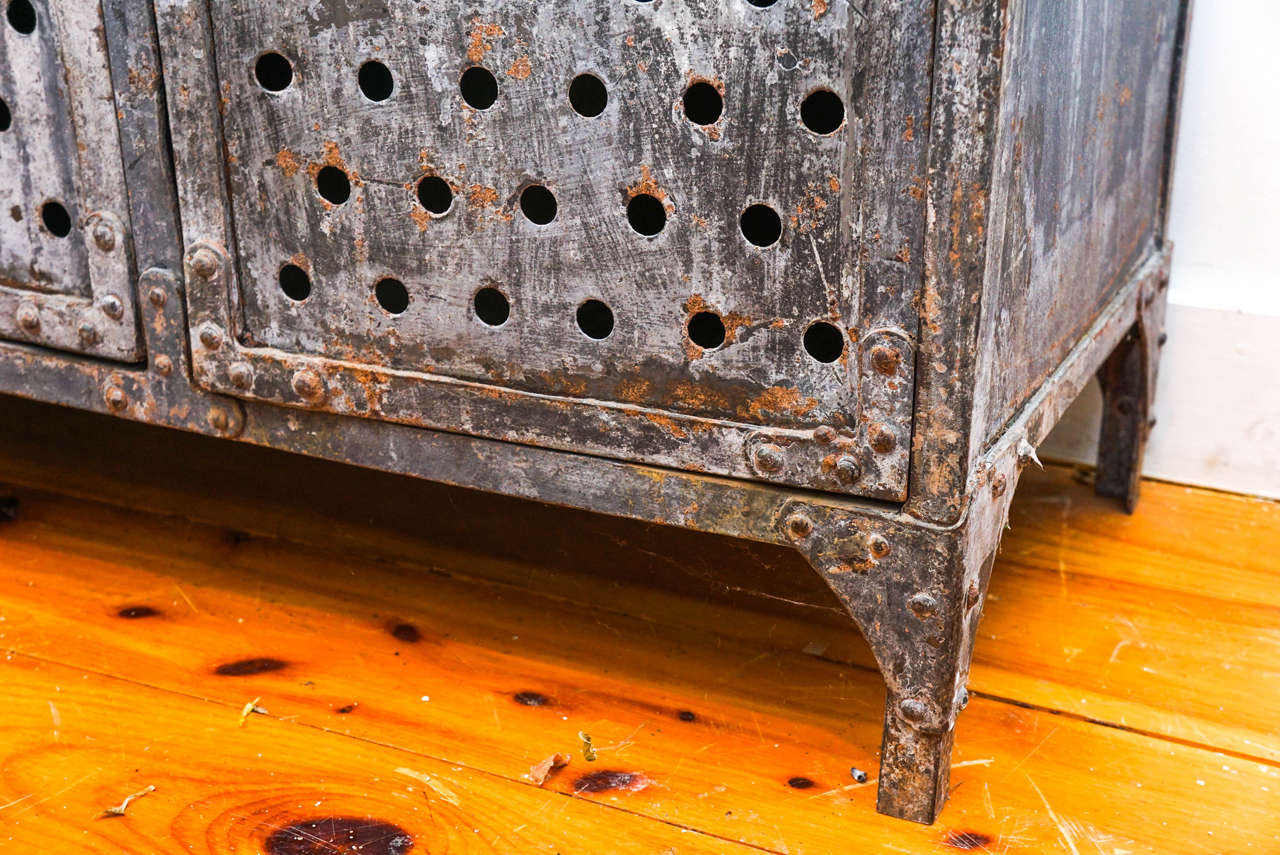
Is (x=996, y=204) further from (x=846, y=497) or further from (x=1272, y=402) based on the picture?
(x=1272, y=402)

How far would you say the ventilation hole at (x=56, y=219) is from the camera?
110 cm

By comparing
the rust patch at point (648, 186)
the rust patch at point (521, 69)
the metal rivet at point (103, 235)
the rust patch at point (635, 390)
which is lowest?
the rust patch at point (635, 390)

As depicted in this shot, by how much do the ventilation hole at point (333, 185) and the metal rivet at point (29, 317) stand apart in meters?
0.30

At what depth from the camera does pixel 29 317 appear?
109 cm

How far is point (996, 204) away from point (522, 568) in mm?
706

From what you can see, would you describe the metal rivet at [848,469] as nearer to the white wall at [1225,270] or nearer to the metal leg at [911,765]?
the metal leg at [911,765]

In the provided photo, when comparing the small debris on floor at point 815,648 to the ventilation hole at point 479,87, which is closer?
the ventilation hole at point 479,87

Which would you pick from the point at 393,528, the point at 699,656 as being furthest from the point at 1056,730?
the point at 393,528

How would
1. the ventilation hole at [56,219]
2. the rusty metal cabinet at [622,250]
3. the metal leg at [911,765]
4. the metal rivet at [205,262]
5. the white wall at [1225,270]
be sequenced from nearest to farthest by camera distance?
1. the rusty metal cabinet at [622,250]
2. the metal leg at [911,765]
3. the metal rivet at [205,262]
4. the ventilation hole at [56,219]
5. the white wall at [1225,270]

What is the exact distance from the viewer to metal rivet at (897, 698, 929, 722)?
2.88 ft

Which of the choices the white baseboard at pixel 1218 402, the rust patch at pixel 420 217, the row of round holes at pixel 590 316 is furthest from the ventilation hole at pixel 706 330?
the white baseboard at pixel 1218 402

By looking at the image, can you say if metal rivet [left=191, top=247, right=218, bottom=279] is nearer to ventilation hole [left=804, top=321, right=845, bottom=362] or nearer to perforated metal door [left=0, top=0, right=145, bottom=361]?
perforated metal door [left=0, top=0, right=145, bottom=361]

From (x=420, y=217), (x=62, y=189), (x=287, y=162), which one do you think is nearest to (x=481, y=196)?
(x=420, y=217)


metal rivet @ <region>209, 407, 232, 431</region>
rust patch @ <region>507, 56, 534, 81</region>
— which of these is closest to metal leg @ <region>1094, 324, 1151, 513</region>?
rust patch @ <region>507, 56, 534, 81</region>
